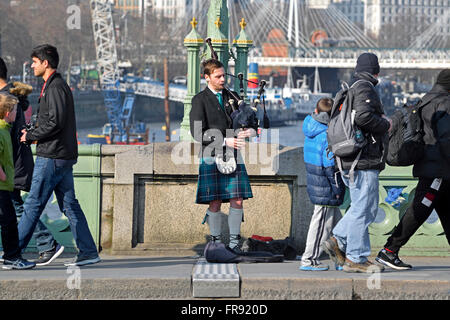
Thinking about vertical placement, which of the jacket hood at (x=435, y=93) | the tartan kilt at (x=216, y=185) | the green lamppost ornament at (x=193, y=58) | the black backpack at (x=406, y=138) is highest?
the green lamppost ornament at (x=193, y=58)

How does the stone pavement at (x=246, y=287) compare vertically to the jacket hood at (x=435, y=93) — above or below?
below

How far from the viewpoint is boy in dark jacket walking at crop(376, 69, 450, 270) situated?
286 inches

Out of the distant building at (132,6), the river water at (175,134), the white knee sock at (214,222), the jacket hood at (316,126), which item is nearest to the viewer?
the jacket hood at (316,126)

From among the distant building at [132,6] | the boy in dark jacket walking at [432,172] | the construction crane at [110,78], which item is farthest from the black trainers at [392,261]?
the distant building at [132,6]

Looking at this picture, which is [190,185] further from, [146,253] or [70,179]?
[70,179]

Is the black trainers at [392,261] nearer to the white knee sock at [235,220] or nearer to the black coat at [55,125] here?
the white knee sock at [235,220]

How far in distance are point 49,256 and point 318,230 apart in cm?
218

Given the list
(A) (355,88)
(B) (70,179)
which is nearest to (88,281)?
(B) (70,179)

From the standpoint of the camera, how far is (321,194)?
7.35 m

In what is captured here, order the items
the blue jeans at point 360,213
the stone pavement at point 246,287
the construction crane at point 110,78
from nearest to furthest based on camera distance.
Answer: the stone pavement at point 246,287
the blue jeans at point 360,213
the construction crane at point 110,78

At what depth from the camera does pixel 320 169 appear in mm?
7375

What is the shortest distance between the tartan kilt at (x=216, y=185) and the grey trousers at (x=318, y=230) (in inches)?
23.1

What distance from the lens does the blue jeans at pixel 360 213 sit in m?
7.08
